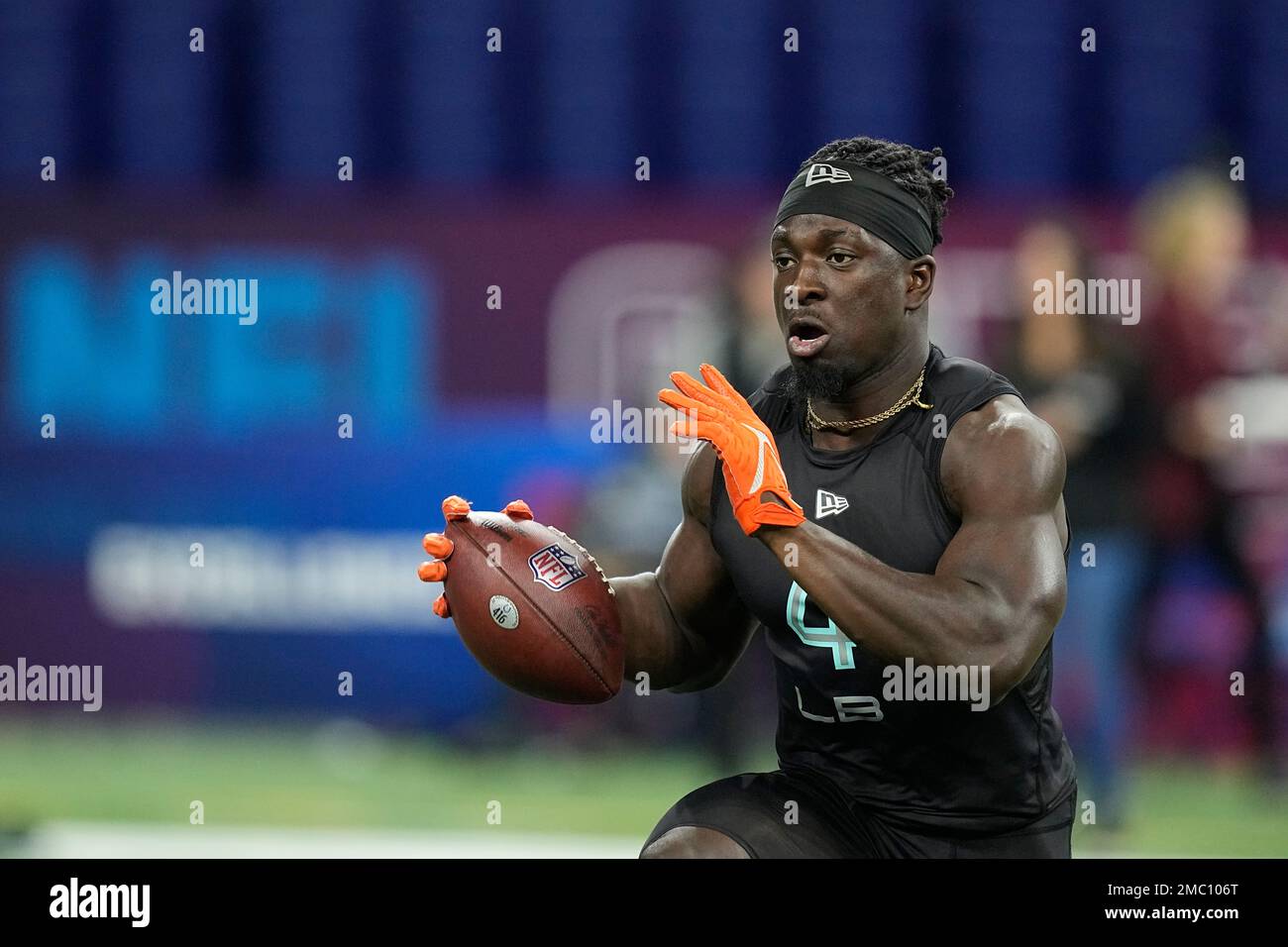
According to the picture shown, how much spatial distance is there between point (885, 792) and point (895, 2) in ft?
15.6

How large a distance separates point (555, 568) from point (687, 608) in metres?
0.27

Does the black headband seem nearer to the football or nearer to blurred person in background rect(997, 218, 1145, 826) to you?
the football

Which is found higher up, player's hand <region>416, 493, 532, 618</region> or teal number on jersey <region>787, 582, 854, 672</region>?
player's hand <region>416, 493, 532, 618</region>

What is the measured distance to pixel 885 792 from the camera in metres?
2.86

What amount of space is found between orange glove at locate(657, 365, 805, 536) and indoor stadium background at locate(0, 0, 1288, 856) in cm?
284

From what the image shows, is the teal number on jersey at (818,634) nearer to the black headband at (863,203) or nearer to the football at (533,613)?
the football at (533,613)

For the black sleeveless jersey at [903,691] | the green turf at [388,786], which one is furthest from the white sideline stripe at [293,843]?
the black sleeveless jersey at [903,691]

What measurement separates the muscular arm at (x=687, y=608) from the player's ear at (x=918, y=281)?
47 centimetres

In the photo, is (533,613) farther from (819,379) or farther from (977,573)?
(977,573)

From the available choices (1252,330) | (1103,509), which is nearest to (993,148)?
(1252,330)

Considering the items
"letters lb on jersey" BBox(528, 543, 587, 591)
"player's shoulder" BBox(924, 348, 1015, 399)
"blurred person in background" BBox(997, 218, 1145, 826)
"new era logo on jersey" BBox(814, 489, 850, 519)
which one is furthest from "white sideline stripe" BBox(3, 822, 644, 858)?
"player's shoulder" BBox(924, 348, 1015, 399)

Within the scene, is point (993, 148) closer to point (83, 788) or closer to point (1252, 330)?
point (1252, 330)

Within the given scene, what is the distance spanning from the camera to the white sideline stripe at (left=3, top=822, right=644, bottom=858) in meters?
4.98
